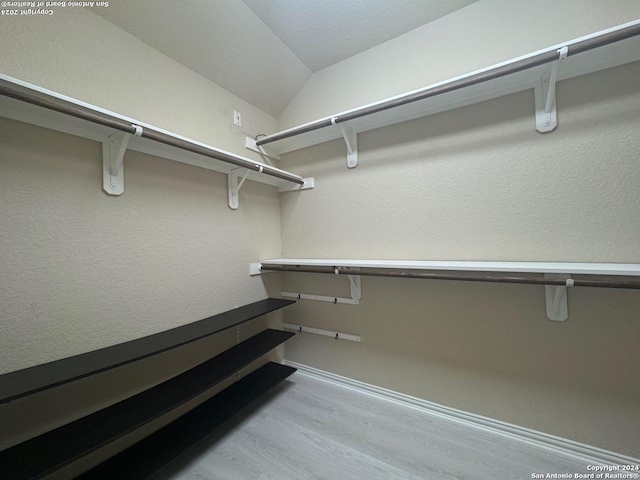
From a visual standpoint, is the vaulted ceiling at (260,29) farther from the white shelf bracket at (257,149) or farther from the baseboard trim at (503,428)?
the baseboard trim at (503,428)

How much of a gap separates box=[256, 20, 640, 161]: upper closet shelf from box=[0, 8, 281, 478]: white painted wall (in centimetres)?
76

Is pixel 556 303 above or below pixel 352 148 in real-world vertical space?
below

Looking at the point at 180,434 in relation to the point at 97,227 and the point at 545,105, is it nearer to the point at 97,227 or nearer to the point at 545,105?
the point at 97,227

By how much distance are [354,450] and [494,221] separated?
134cm

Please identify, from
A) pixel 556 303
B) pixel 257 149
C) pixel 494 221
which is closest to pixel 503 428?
pixel 556 303

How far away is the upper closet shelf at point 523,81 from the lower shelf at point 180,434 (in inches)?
65.3

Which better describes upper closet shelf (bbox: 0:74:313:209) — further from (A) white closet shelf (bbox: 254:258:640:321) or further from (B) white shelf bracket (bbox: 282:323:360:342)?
(B) white shelf bracket (bbox: 282:323:360:342)

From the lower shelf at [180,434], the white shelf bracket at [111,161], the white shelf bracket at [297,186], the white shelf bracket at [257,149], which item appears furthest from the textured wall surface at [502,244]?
the white shelf bracket at [111,161]

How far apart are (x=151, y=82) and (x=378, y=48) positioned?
4.48 feet

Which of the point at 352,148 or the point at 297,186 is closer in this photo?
the point at 352,148

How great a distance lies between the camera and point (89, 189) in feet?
3.28

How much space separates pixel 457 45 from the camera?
1.31m

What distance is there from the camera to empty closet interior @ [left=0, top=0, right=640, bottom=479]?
34.8 inches

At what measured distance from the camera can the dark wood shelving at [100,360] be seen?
0.72m
